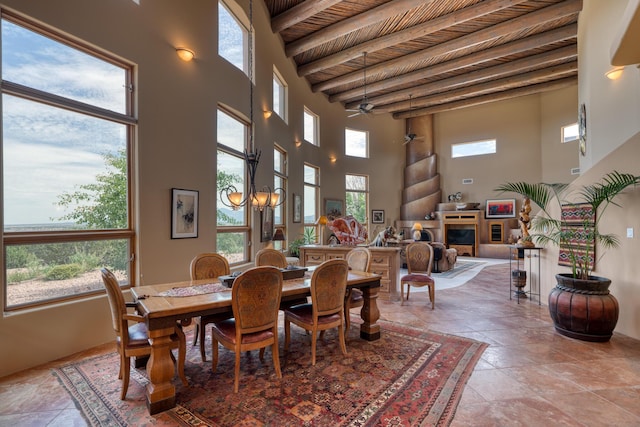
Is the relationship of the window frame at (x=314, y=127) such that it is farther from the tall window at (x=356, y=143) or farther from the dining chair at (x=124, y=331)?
the dining chair at (x=124, y=331)

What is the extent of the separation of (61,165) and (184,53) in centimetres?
209

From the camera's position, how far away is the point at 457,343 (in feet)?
10.7

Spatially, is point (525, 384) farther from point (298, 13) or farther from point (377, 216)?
point (377, 216)

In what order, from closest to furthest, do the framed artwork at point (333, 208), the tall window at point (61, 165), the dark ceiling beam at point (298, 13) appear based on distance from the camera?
the tall window at point (61, 165) < the dark ceiling beam at point (298, 13) < the framed artwork at point (333, 208)

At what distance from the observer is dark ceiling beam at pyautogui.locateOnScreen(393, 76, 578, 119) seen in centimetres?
938

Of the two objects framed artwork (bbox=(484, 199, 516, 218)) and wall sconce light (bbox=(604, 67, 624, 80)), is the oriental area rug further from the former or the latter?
framed artwork (bbox=(484, 199, 516, 218))

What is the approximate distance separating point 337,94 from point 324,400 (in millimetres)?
9519

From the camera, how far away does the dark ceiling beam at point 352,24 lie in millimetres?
5648

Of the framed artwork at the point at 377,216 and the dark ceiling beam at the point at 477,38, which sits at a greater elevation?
the dark ceiling beam at the point at 477,38

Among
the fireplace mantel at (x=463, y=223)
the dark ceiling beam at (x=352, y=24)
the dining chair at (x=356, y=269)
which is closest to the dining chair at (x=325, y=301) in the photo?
the dining chair at (x=356, y=269)

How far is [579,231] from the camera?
3881mm

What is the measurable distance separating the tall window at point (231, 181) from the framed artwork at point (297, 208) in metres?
2.13

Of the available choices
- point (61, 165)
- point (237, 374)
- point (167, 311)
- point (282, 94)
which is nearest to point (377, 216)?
point (282, 94)

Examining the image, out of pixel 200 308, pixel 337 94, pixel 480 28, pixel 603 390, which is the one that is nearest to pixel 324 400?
pixel 200 308
